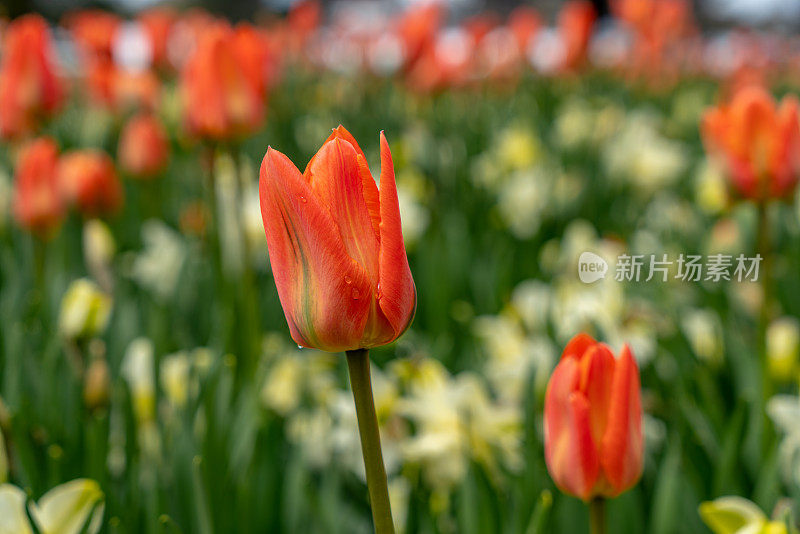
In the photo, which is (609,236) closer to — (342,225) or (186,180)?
(186,180)

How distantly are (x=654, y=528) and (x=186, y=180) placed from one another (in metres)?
2.57

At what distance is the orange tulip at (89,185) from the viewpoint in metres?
2.25

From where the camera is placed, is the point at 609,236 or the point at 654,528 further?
the point at 609,236

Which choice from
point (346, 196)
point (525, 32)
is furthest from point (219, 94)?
point (525, 32)

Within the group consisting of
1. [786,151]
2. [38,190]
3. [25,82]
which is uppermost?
[25,82]

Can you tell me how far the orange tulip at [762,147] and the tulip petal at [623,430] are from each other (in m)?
0.92

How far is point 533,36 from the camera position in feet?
17.7

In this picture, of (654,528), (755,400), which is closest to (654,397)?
(755,400)

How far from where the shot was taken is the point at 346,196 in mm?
554

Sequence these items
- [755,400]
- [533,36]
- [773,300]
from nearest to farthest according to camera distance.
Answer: [755,400] → [773,300] → [533,36]

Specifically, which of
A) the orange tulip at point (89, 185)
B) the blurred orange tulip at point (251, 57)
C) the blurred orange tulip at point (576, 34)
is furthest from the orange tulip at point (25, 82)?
the blurred orange tulip at point (576, 34)

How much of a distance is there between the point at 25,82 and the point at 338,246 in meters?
2.05

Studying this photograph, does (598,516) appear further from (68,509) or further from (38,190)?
(38,190)

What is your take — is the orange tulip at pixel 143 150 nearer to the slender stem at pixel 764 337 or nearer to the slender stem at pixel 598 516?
the slender stem at pixel 764 337
